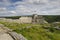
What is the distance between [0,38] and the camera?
11.7 m

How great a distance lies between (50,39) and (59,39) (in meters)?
1.17

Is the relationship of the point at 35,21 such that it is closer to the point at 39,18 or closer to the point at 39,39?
the point at 39,18

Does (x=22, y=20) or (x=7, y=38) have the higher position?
(x=7, y=38)

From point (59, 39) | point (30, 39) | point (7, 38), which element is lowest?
point (59, 39)

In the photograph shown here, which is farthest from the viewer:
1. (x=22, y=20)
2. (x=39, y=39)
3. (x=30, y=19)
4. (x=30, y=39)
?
(x=30, y=19)

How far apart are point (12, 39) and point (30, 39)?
12.7 feet

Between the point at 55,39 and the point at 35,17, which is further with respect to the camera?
the point at 35,17

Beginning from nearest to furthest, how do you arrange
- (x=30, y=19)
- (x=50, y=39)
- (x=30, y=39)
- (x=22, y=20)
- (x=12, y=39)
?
1. (x=12, y=39)
2. (x=30, y=39)
3. (x=50, y=39)
4. (x=22, y=20)
5. (x=30, y=19)

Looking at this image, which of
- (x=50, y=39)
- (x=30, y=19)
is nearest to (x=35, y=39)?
(x=50, y=39)

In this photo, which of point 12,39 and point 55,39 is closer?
point 12,39

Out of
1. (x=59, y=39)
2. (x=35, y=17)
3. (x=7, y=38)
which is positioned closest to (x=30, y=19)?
(x=35, y=17)

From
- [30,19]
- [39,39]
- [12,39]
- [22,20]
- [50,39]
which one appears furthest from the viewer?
[30,19]

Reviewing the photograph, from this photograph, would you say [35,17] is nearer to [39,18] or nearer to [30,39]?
[39,18]

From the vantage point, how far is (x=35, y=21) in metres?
66.3
